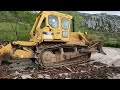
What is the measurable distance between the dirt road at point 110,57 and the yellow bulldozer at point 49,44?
10.0 inches

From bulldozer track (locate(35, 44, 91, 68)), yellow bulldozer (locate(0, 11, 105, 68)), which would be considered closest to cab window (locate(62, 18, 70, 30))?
yellow bulldozer (locate(0, 11, 105, 68))

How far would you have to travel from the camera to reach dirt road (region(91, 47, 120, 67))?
6.48 metres

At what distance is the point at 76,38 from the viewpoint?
7141 mm

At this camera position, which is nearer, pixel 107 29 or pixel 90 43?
pixel 107 29

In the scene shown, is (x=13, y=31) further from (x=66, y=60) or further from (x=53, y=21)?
(x=66, y=60)

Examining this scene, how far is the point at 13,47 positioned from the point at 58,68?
3.28 ft

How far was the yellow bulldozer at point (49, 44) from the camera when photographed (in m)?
6.41

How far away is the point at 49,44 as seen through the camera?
6.59 m

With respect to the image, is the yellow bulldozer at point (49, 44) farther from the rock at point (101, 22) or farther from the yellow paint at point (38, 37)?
the rock at point (101, 22)

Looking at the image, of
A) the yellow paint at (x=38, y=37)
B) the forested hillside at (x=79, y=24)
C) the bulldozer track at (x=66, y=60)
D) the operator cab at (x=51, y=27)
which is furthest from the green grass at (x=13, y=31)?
the bulldozer track at (x=66, y=60)

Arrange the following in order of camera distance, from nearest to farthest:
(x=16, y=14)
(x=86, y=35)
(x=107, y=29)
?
1. (x=16, y=14)
2. (x=107, y=29)
3. (x=86, y=35)

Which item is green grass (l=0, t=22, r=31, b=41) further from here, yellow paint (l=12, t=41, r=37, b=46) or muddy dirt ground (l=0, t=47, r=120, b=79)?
muddy dirt ground (l=0, t=47, r=120, b=79)
